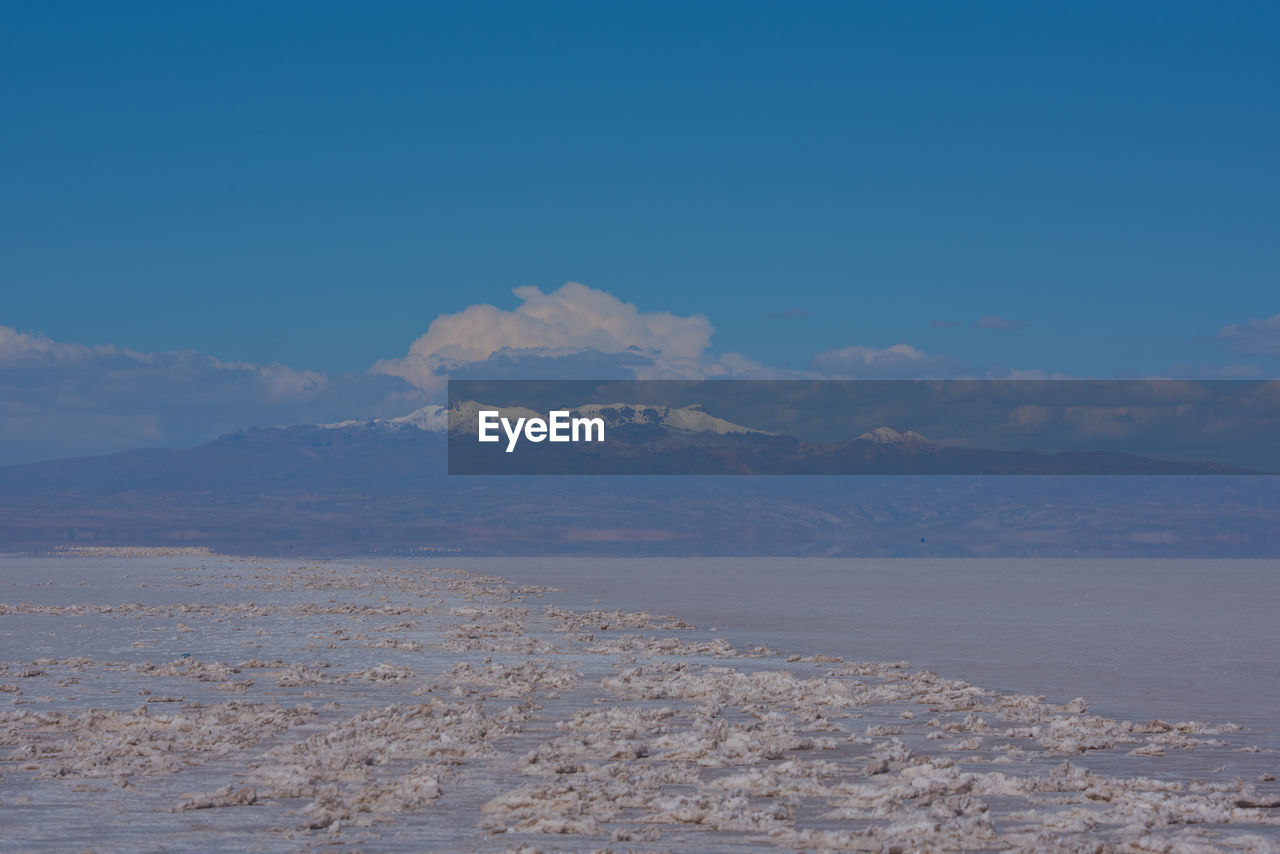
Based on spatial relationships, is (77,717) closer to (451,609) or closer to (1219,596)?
(451,609)

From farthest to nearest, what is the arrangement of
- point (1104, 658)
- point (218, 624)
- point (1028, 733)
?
point (218, 624) → point (1104, 658) → point (1028, 733)

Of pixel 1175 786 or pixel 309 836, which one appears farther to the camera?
pixel 1175 786

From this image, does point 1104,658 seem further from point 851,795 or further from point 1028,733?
point 851,795

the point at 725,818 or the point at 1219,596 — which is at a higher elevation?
the point at 725,818

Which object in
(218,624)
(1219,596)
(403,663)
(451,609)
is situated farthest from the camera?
(1219,596)

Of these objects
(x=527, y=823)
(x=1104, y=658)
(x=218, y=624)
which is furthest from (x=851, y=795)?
(x=218, y=624)

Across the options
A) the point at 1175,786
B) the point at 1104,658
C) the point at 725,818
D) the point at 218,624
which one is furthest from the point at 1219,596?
the point at 725,818
